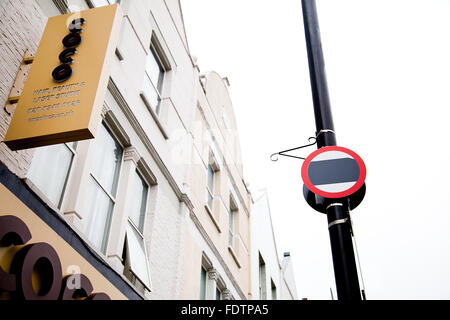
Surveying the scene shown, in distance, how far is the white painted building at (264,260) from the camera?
59.1 feet

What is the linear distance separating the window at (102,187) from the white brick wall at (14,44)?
1745 mm

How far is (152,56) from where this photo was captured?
1161cm

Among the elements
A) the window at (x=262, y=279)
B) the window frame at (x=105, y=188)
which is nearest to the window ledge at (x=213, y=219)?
the window frame at (x=105, y=188)

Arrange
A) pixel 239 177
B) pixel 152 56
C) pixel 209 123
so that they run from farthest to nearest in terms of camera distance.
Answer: pixel 239 177 < pixel 209 123 < pixel 152 56

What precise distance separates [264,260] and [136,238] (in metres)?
11.6

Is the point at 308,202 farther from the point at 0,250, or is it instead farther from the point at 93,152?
the point at 93,152

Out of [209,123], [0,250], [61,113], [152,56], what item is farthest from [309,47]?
[209,123]

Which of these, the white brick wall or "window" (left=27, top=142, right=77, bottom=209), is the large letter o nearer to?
the white brick wall

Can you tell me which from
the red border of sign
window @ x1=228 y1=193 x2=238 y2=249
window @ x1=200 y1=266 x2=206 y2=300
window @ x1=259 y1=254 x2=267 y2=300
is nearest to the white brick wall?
the red border of sign

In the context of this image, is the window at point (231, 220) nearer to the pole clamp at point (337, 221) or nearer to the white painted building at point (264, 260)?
the white painted building at point (264, 260)

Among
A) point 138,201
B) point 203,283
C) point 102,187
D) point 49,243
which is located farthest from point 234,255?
point 49,243

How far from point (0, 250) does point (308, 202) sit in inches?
122

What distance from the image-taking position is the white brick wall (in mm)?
5621

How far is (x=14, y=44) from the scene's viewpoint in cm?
609
